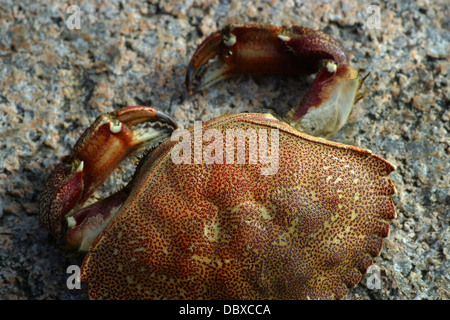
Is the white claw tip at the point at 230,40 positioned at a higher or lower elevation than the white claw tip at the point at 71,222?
higher

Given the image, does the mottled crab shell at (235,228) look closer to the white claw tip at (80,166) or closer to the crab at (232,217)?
the crab at (232,217)

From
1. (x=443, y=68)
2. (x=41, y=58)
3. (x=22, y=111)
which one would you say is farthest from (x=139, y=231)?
(x=443, y=68)

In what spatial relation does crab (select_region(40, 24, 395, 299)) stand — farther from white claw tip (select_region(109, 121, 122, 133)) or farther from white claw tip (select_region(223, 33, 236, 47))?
white claw tip (select_region(223, 33, 236, 47))
